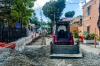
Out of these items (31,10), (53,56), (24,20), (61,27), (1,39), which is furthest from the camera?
(24,20)

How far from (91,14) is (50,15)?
50.1 meters

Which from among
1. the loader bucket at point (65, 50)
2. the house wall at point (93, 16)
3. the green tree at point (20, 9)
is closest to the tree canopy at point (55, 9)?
the house wall at point (93, 16)

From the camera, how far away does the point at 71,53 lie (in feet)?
81.0

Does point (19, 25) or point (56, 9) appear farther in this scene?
point (56, 9)

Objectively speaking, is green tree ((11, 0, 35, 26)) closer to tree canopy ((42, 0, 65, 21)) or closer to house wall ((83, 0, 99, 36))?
house wall ((83, 0, 99, 36))

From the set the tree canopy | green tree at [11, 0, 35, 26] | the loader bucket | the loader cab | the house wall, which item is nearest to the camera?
the loader bucket

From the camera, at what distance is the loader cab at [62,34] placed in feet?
97.2

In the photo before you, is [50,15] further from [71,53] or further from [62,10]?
[71,53]

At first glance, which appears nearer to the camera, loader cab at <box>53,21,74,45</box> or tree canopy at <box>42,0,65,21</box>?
loader cab at <box>53,21,74,45</box>

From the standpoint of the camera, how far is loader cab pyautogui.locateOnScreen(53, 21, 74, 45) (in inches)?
1167

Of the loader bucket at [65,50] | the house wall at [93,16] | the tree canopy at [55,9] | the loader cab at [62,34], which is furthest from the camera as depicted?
the tree canopy at [55,9]

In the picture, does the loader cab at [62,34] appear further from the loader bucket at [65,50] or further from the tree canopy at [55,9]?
the tree canopy at [55,9]

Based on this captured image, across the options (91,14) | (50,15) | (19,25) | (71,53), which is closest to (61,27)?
(71,53)

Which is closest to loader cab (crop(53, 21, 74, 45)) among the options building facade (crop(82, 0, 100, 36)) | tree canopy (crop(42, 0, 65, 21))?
building facade (crop(82, 0, 100, 36))
